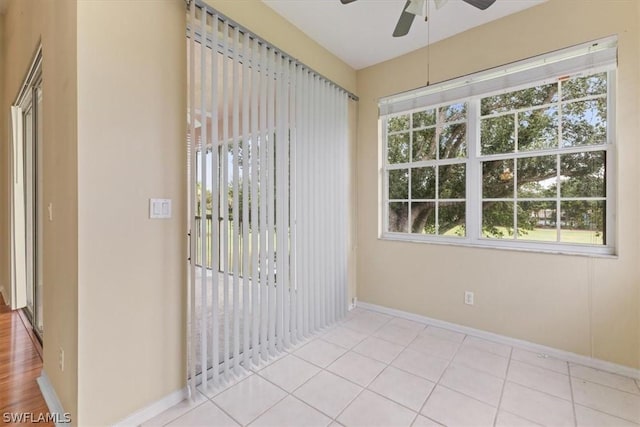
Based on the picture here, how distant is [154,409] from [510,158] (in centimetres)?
329

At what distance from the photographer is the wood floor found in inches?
65.9

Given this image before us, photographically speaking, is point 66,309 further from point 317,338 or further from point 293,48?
point 293,48

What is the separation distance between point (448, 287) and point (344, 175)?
159 centimetres

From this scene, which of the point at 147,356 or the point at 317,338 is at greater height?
the point at 147,356

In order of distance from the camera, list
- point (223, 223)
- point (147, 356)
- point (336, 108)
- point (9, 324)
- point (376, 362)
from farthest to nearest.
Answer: point (336, 108)
point (9, 324)
point (376, 362)
point (223, 223)
point (147, 356)

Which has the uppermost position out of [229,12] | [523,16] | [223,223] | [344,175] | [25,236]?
[523,16]

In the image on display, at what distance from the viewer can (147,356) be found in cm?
162

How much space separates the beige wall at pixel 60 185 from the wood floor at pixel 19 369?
0.50 ft

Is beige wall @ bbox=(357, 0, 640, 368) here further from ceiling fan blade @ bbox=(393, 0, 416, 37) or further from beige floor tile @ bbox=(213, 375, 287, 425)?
beige floor tile @ bbox=(213, 375, 287, 425)

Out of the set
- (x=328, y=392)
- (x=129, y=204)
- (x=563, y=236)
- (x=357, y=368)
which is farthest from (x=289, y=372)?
(x=563, y=236)

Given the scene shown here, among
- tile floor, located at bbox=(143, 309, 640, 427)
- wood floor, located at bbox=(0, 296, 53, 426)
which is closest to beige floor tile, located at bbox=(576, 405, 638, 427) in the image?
tile floor, located at bbox=(143, 309, 640, 427)

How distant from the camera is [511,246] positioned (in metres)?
2.56

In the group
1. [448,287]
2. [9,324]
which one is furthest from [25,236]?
[448,287]

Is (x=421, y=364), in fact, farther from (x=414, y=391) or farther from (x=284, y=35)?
(x=284, y=35)
